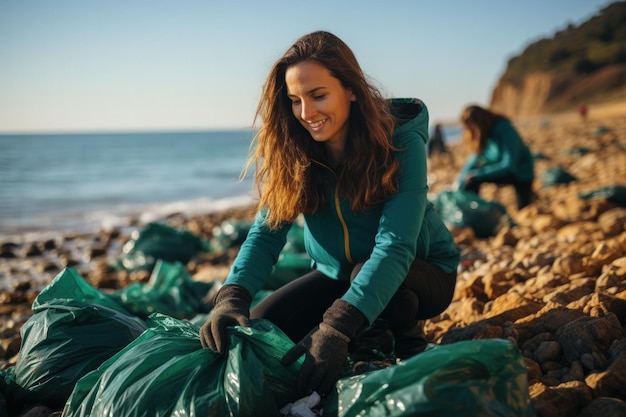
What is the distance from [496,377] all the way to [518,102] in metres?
48.6

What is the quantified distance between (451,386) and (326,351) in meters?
0.46

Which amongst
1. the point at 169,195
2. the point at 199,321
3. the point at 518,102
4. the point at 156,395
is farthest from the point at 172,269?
the point at 518,102

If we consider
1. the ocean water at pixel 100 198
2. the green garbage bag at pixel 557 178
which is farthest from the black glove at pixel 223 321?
the green garbage bag at pixel 557 178

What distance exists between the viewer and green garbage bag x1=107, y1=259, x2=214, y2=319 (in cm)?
330

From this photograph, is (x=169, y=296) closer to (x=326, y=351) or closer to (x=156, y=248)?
(x=326, y=351)

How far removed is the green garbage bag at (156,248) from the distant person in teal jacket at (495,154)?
9.30 ft

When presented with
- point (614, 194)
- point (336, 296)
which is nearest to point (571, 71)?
point (614, 194)

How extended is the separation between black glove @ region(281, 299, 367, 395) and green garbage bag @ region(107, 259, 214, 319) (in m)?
1.69

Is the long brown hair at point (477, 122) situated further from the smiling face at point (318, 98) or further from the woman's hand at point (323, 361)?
the woman's hand at point (323, 361)

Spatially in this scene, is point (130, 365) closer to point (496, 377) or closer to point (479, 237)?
point (496, 377)

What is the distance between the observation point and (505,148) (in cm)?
546

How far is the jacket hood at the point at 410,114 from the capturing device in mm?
2245

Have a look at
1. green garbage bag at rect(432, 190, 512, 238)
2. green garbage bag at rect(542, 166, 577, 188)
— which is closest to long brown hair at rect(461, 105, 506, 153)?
green garbage bag at rect(432, 190, 512, 238)

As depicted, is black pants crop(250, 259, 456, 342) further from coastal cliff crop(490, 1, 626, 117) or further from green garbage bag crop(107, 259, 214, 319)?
coastal cliff crop(490, 1, 626, 117)
